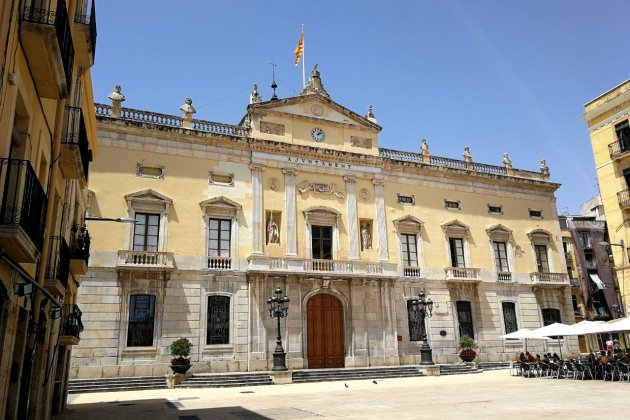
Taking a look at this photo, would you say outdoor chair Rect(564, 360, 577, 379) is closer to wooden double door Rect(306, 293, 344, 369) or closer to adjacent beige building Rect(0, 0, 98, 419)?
wooden double door Rect(306, 293, 344, 369)

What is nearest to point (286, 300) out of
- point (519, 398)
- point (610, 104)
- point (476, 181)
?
point (519, 398)

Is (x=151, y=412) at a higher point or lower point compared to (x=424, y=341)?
lower

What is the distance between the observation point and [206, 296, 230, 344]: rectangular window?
21.9 m

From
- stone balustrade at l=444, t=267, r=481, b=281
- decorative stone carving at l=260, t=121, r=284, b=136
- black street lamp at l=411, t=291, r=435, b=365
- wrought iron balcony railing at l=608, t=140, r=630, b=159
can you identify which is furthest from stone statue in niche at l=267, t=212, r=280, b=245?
wrought iron balcony railing at l=608, t=140, r=630, b=159

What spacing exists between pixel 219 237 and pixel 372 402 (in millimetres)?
12192

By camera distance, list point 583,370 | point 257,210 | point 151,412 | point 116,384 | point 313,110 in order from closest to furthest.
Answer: point 151,412
point 583,370
point 116,384
point 257,210
point 313,110

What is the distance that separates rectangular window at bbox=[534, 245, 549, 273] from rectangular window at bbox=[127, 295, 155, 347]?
71.3 ft

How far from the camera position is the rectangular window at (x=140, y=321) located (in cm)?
2067

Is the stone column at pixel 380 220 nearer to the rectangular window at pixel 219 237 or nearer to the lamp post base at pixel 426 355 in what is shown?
the lamp post base at pixel 426 355

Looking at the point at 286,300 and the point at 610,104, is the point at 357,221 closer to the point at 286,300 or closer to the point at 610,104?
the point at 286,300

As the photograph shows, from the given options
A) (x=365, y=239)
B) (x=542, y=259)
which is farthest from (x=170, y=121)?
(x=542, y=259)

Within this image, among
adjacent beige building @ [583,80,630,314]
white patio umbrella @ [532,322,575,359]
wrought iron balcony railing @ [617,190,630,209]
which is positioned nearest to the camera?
white patio umbrella @ [532,322,575,359]

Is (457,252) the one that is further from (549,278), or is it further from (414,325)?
(549,278)

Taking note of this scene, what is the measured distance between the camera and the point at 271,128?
25.6m
